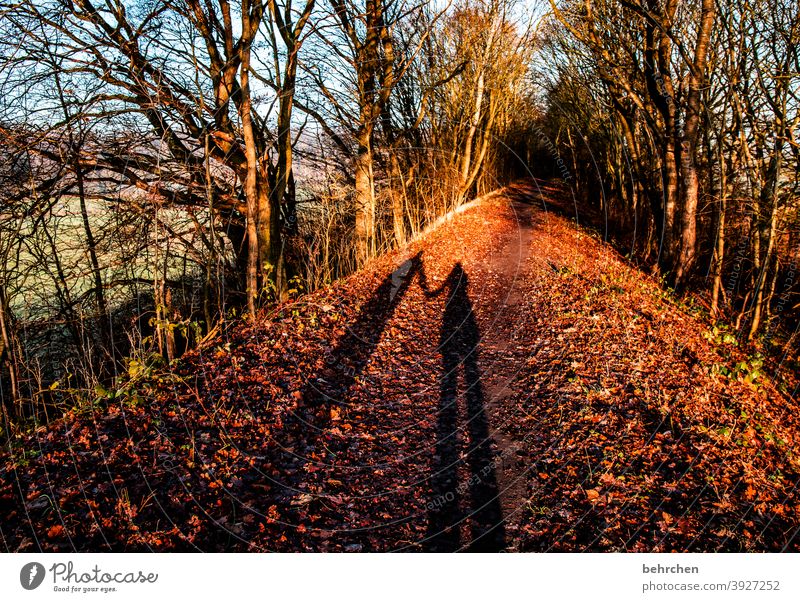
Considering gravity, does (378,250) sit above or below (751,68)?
below

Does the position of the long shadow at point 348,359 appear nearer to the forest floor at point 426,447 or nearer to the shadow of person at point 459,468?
the forest floor at point 426,447

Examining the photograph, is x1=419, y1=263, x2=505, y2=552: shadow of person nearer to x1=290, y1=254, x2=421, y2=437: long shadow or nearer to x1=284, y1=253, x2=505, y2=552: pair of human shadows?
x1=284, y1=253, x2=505, y2=552: pair of human shadows

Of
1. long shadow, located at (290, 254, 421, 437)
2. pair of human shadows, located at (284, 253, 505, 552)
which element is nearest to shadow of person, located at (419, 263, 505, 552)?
pair of human shadows, located at (284, 253, 505, 552)

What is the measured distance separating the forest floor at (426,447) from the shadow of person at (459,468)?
0.02 m

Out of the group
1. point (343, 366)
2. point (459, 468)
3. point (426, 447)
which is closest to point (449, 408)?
point (426, 447)

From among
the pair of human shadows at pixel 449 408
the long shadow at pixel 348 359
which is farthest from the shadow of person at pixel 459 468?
the long shadow at pixel 348 359

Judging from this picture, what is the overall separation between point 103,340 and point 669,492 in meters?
8.83

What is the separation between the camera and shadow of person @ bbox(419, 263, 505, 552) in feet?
11.2

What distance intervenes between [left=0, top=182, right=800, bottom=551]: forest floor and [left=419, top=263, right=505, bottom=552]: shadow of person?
0.02 m

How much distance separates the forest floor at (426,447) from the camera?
3.36 meters

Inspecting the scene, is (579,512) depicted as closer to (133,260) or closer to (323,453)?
(323,453)

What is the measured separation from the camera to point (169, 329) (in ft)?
17.7

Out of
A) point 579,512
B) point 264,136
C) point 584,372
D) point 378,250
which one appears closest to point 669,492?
point 579,512

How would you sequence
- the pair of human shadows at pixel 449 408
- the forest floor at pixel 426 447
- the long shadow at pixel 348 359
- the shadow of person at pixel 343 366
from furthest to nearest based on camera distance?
the long shadow at pixel 348 359 < the shadow of person at pixel 343 366 < the pair of human shadows at pixel 449 408 < the forest floor at pixel 426 447
